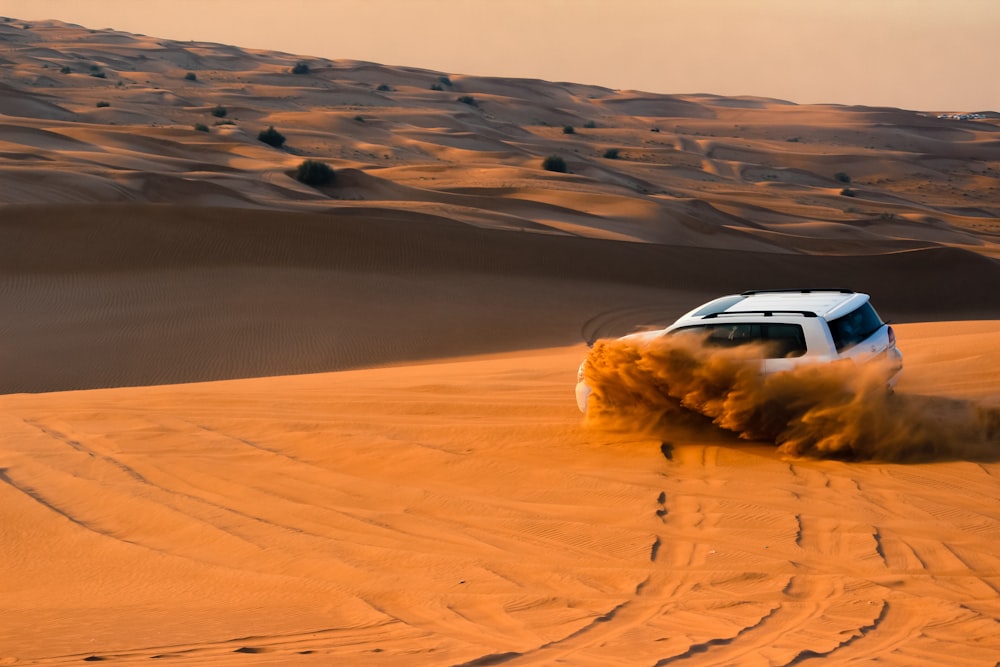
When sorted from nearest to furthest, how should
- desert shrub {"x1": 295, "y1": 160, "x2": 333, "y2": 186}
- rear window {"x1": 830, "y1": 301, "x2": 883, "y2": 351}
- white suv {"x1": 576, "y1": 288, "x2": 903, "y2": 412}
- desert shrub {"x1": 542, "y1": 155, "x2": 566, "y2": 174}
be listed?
white suv {"x1": 576, "y1": 288, "x2": 903, "y2": 412}, rear window {"x1": 830, "y1": 301, "x2": 883, "y2": 351}, desert shrub {"x1": 295, "y1": 160, "x2": 333, "y2": 186}, desert shrub {"x1": 542, "y1": 155, "x2": 566, "y2": 174}

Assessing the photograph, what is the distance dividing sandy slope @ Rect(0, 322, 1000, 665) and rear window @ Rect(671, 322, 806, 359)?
79cm

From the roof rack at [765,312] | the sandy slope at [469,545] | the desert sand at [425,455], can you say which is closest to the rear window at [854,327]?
the roof rack at [765,312]

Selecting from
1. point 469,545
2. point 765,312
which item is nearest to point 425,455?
point 469,545

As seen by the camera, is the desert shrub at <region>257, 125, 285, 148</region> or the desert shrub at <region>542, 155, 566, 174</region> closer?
the desert shrub at <region>542, 155, 566, 174</region>

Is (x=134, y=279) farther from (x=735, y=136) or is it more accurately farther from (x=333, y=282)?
(x=735, y=136)

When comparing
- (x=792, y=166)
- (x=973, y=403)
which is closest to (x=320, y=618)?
(x=973, y=403)

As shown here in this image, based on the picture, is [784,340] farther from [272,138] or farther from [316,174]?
[272,138]

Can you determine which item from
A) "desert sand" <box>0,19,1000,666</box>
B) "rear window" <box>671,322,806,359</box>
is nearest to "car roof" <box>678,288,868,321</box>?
"rear window" <box>671,322,806,359</box>

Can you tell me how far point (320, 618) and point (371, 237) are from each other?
784 inches

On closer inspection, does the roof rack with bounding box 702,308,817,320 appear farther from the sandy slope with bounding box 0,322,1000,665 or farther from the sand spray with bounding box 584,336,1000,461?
the sandy slope with bounding box 0,322,1000,665

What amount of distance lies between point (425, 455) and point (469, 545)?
247cm

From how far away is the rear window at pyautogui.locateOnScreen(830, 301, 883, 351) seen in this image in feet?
31.1

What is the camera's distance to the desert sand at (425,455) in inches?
222

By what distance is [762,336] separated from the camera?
9.59m
